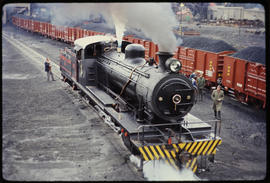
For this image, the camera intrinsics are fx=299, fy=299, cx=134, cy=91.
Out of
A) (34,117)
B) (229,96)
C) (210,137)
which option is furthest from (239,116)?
(34,117)

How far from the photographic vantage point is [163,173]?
8.36 meters

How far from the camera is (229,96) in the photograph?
17656 mm

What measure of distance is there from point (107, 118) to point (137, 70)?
2.80m

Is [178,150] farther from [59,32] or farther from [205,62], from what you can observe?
[59,32]

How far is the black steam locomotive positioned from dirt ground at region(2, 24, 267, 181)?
4.73ft

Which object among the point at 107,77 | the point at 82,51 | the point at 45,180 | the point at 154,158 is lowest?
the point at 45,180

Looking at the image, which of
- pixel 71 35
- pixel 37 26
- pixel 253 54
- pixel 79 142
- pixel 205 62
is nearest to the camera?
pixel 79 142

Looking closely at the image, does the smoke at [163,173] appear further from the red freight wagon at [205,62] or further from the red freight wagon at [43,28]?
the red freight wagon at [43,28]

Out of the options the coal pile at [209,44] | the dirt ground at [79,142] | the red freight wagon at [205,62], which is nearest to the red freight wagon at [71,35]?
the coal pile at [209,44]

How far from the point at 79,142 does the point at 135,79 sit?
10.1ft

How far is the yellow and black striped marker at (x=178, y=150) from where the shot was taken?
8.09m

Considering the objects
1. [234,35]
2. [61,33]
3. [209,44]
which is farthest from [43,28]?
[209,44]

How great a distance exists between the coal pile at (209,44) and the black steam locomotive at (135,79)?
1159cm

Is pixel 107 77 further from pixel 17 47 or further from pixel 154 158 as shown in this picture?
pixel 17 47
